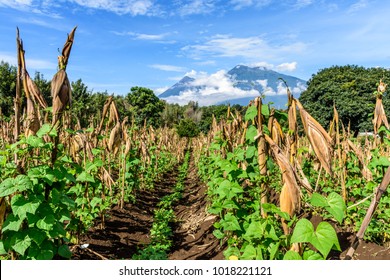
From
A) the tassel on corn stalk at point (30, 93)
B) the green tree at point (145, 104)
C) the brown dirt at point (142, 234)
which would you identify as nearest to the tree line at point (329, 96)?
the green tree at point (145, 104)

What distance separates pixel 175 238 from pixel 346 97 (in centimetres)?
2457

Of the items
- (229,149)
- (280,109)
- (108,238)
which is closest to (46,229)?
(280,109)

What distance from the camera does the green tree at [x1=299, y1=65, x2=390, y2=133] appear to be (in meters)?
24.1

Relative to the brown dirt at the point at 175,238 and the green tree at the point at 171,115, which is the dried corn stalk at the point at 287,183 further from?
the green tree at the point at 171,115

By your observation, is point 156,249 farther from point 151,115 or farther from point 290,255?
point 151,115

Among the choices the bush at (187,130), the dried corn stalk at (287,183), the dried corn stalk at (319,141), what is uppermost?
the bush at (187,130)

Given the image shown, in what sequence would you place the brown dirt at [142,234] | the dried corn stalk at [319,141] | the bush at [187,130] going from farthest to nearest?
the bush at [187,130]
the brown dirt at [142,234]
the dried corn stalk at [319,141]

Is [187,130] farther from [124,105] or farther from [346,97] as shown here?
[346,97]

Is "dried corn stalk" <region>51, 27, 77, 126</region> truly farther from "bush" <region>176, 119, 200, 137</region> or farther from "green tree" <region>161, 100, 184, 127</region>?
"green tree" <region>161, 100, 184, 127</region>

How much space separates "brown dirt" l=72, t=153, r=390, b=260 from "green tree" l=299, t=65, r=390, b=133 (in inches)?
754

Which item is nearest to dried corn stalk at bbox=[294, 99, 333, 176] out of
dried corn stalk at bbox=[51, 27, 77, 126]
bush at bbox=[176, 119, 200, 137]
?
dried corn stalk at bbox=[51, 27, 77, 126]

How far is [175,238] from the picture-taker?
5188 millimetres

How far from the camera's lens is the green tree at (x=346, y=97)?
79.2 feet

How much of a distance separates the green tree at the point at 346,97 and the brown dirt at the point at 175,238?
1915 centimetres
